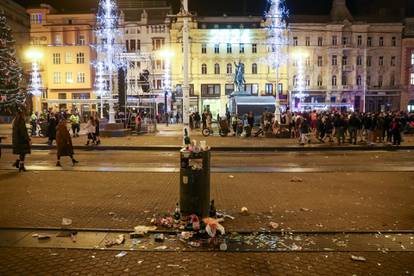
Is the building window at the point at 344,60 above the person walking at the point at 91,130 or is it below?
above

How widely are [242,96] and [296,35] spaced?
32877 mm

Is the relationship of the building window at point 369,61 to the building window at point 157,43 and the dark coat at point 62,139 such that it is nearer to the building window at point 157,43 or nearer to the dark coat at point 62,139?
the building window at point 157,43

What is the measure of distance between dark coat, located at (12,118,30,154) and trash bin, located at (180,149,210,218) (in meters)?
7.78

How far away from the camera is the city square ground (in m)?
5.35

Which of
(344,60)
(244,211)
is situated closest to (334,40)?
(344,60)

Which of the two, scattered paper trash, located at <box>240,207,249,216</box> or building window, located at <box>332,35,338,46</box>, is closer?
scattered paper trash, located at <box>240,207,249,216</box>

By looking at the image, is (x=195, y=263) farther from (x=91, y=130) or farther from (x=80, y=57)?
(x=80, y=57)

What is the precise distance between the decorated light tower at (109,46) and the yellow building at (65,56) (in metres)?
3.09

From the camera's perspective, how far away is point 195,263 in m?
5.41

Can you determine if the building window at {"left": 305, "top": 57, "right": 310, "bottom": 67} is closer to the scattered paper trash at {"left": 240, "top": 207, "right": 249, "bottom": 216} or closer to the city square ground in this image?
the city square ground

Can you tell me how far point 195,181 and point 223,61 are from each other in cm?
6086

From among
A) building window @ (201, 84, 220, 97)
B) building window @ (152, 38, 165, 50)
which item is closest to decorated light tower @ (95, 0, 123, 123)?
building window @ (152, 38, 165, 50)

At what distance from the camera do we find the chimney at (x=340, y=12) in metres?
67.0

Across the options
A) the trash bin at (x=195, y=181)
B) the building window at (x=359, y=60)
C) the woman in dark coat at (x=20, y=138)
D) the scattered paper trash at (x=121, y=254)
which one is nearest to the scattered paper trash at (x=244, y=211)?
the trash bin at (x=195, y=181)
